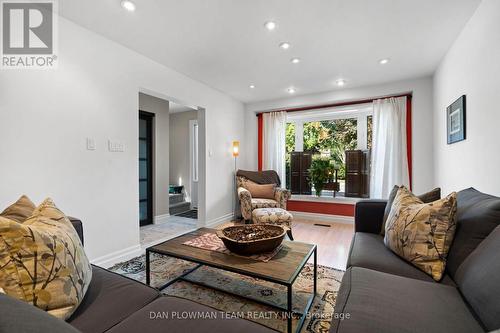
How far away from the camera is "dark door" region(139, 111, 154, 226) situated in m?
4.05

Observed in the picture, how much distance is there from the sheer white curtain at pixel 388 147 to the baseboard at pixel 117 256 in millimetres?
3519

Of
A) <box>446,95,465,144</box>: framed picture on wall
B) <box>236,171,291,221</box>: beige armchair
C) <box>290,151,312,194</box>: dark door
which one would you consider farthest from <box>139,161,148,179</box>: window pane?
<box>446,95,465,144</box>: framed picture on wall

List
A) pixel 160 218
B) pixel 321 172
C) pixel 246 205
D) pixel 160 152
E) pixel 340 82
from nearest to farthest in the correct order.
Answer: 1. pixel 246 205
2. pixel 340 82
3. pixel 321 172
4. pixel 160 218
5. pixel 160 152

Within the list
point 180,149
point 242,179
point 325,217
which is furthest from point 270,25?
point 180,149

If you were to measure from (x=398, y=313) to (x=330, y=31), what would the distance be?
232cm

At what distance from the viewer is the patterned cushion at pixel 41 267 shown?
0.81 metres

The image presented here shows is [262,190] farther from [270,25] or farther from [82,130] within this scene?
[82,130]

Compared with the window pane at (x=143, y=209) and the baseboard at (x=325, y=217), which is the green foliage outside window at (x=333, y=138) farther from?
the window pane at (x=143, y=209)

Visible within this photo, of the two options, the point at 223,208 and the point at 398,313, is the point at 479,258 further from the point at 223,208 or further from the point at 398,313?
the point at 223,208

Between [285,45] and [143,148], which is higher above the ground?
[285,45]

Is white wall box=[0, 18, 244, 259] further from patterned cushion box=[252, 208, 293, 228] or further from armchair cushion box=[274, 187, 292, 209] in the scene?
armchair cushion box=[274, 187, 292, 209]

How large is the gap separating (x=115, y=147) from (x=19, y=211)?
1.37m

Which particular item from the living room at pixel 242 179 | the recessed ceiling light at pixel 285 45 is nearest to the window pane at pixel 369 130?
the living room at pixel 242 179

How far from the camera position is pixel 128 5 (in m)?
1.85
